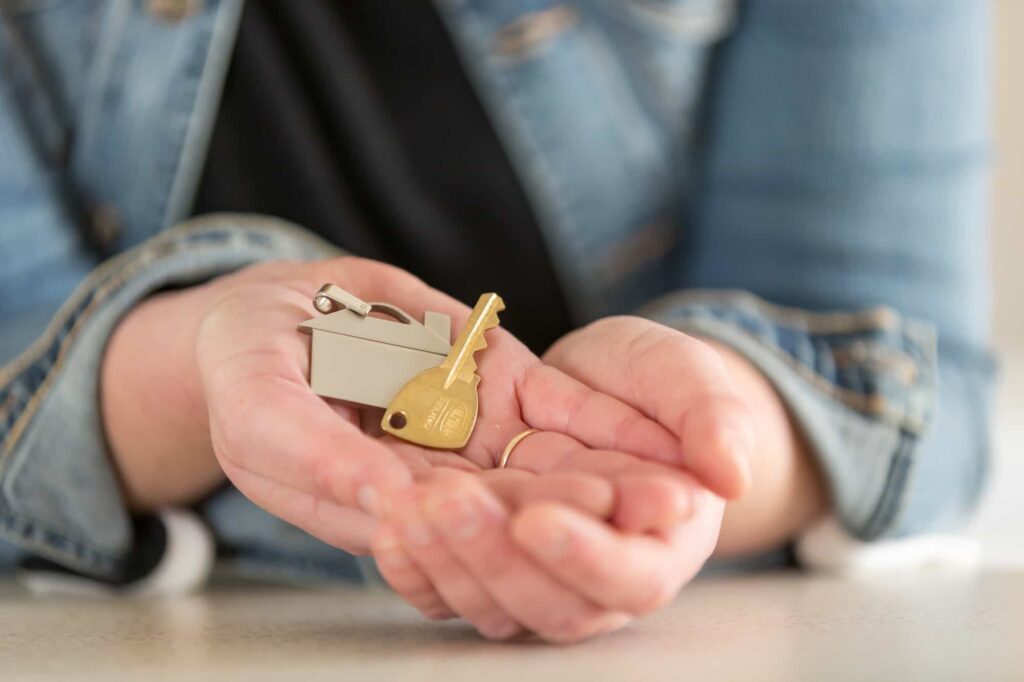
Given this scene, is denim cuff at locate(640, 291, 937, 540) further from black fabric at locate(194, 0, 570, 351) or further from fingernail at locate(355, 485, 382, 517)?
fingernail at locate(355, 485, 382, 517)

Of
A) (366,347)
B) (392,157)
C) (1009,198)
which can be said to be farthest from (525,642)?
(1009,198)

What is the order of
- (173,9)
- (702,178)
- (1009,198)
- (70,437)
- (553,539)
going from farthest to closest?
(1009,198) < (702,178) < (173,9) < (70,437) < (553,539)

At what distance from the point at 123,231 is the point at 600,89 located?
318 mm

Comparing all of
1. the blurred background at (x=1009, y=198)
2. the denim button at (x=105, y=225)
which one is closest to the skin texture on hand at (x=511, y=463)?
the denim button at (x=105, y=225)

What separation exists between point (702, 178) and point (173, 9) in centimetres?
36

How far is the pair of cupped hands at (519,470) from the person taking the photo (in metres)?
0.31

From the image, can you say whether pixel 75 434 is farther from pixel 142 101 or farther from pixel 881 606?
pixel 881 606

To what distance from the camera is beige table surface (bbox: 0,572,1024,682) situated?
Result: 0.34 meters

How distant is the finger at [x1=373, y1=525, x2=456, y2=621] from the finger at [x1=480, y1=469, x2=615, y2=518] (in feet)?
0.11

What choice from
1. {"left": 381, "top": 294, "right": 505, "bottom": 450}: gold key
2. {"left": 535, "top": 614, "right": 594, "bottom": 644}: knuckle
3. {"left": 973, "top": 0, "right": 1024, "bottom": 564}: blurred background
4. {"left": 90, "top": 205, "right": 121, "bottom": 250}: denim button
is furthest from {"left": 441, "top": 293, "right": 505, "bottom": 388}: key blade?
{"left": 973, "top": 0, "right": 1024, "bottom": 564}: blurred background

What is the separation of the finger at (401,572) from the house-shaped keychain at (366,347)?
0.08m

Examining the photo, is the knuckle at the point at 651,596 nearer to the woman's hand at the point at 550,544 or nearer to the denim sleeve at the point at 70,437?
the woman's hand at the point at 550,544

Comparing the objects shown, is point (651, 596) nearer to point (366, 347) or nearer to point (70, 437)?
point (366, 347)

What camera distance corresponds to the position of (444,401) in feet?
1.31
